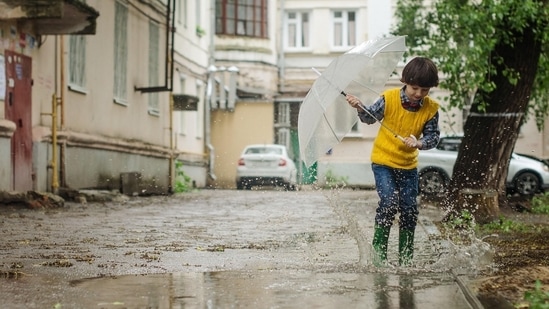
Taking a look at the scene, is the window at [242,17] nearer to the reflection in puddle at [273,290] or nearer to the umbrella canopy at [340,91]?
the umbrella canopy at [340,91]

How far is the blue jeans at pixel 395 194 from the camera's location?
25.5 ft

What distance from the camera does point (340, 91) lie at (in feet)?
24.7

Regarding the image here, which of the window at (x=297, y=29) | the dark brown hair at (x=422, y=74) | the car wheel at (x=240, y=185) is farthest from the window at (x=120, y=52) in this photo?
the window at (x=297, y=29)

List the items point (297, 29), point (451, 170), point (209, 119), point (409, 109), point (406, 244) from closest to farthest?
point (409, 109) < point (406, 244) < point (451, 170) < point (209, 119) < point (297, 29)

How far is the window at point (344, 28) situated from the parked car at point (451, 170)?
17038mm

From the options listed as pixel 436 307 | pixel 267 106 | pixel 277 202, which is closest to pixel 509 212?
pixel 277 202

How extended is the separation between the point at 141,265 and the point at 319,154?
1.54 metres

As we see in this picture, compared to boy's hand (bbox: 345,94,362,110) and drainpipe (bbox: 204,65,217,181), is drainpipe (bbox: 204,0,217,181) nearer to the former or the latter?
drainpipe (bbox: 204,65,217,181)

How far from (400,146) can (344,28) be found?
38375 mm

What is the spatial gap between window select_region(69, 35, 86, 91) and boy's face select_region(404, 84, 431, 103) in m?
13.9

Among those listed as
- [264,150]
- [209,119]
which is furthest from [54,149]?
[209,119]

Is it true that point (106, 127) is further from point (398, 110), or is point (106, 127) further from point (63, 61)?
point (398, 110)

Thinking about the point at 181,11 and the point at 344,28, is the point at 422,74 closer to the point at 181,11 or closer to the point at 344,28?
the point at 181,11

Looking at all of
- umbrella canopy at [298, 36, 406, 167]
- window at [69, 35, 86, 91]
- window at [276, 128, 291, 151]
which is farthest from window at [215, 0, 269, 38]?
umbrella canopy at [298, 36, 406, 167]
